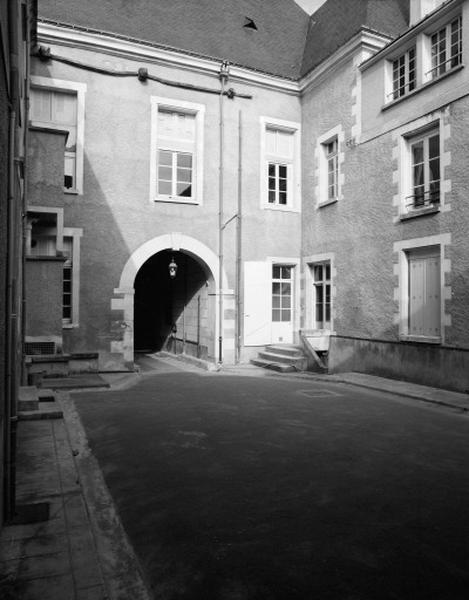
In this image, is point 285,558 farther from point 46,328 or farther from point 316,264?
point 316,264

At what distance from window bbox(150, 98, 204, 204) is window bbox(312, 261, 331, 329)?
3891 millimetres

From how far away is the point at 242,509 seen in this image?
4.08 metres

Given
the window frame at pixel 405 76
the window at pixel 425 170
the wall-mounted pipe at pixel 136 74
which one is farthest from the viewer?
the wall-mounted pipe at pixel 136 74

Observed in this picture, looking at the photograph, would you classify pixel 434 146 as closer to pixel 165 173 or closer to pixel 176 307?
pixel 165 173

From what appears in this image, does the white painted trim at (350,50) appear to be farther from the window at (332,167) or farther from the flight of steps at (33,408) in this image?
the flight of steps at (33,408)

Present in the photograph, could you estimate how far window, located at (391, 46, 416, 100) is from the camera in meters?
11.2

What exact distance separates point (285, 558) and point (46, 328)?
8380 mm

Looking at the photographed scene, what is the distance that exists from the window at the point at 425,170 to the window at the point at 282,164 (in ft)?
14.4

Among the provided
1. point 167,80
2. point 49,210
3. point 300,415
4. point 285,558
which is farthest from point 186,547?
point 167,80

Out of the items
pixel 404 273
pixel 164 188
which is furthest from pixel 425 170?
pixel 164 188

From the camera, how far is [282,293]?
49.7 feet

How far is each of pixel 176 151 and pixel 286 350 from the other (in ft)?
20.0

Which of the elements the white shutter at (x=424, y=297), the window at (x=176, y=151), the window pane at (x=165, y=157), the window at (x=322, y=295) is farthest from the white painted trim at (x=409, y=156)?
the window pane at (x=165, y=157)

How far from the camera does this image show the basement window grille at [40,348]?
34.2 feet
